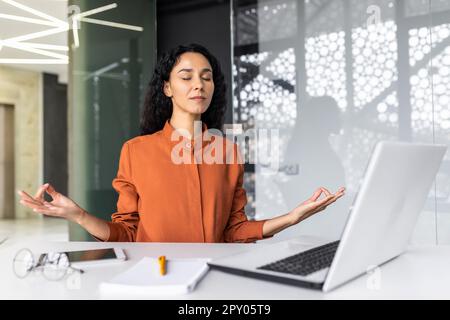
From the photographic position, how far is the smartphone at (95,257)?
3.43 feet

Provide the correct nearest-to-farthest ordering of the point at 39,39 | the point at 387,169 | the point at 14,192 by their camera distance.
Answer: the point at 387,169
the point at 39,39
the point at 14,192

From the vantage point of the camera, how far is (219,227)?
167 centimetres

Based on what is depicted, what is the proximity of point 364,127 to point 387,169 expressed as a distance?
2690 mm

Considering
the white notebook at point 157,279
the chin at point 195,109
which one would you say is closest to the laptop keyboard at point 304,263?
the white notebook at point 157,279

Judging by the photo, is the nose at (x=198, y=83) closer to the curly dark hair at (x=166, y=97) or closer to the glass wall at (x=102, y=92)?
the curly dark hair at (x=166, y=97)

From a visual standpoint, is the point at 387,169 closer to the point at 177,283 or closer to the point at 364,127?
the point at 177,283

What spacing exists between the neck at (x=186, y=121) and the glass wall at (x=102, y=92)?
94.5 inches

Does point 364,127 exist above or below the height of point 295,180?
above

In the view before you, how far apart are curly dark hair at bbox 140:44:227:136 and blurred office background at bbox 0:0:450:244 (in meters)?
1.70

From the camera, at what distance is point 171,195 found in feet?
5.33

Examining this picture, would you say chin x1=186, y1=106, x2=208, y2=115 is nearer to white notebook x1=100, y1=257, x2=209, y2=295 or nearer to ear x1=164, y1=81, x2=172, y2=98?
ear x1=164, y1=81, x2=172, y2=98

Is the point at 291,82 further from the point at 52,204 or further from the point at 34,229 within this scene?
the point at 34,229

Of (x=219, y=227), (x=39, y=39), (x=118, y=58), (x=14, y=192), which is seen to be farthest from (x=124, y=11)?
(x=14, y=192)

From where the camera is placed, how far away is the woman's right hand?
1.21 metres
